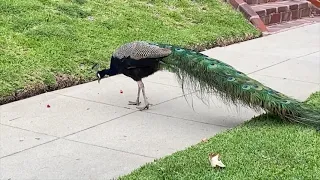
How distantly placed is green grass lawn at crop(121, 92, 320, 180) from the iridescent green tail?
0.15 metres

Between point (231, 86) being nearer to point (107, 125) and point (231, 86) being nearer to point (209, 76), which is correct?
point (209, 76)

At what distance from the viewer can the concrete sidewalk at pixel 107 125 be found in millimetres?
5520

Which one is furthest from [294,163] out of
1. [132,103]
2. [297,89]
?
[297,89]

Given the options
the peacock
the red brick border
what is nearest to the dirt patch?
the peacock

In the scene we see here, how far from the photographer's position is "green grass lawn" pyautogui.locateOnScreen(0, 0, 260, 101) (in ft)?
27.5

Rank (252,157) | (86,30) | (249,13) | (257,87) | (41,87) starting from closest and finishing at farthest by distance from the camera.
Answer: (252,157)
(257,87)
(41,87)
(86,30)
(249,13)

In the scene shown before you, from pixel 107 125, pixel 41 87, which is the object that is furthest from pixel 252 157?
pixel 41 87

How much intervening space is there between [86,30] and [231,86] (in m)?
4.20

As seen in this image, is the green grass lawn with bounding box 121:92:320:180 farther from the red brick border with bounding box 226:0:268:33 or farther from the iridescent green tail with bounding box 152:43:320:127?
the red brick border with bounding box 226:0:268:33

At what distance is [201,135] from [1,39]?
3.85 metres

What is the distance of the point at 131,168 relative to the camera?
5.41 m

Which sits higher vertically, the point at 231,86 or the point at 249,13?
the point at 231,86

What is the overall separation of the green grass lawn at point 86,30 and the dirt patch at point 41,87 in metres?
0.05

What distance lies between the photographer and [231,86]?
6.57 meters
